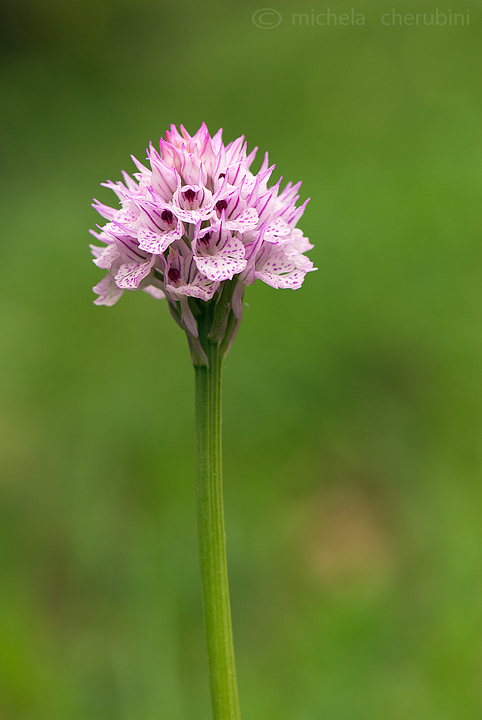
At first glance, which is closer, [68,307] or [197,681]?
[197,681]

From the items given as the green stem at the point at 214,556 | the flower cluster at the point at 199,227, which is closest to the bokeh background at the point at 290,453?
the green stem at the point at 214,556

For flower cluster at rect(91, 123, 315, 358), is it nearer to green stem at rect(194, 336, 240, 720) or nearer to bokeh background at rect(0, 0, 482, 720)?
green stem at rect(194, 336, 240, 720)

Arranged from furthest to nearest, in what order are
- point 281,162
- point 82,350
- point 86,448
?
point 281,162 → point 82,350 → point 86,448

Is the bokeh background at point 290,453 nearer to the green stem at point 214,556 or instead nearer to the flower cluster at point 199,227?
the green stem at point 214,556

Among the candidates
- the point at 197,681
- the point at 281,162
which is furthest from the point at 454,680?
Result: the point at 281,162

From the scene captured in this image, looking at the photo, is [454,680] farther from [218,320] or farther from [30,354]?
[30,354]

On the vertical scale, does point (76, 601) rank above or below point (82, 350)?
below

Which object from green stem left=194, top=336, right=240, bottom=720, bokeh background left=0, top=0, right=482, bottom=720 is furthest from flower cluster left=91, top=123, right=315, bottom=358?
bokeh background left=0, top=0, right=482, bottom=720

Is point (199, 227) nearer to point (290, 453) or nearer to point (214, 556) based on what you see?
point (214, 556)

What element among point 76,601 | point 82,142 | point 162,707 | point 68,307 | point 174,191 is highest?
point 82,142
